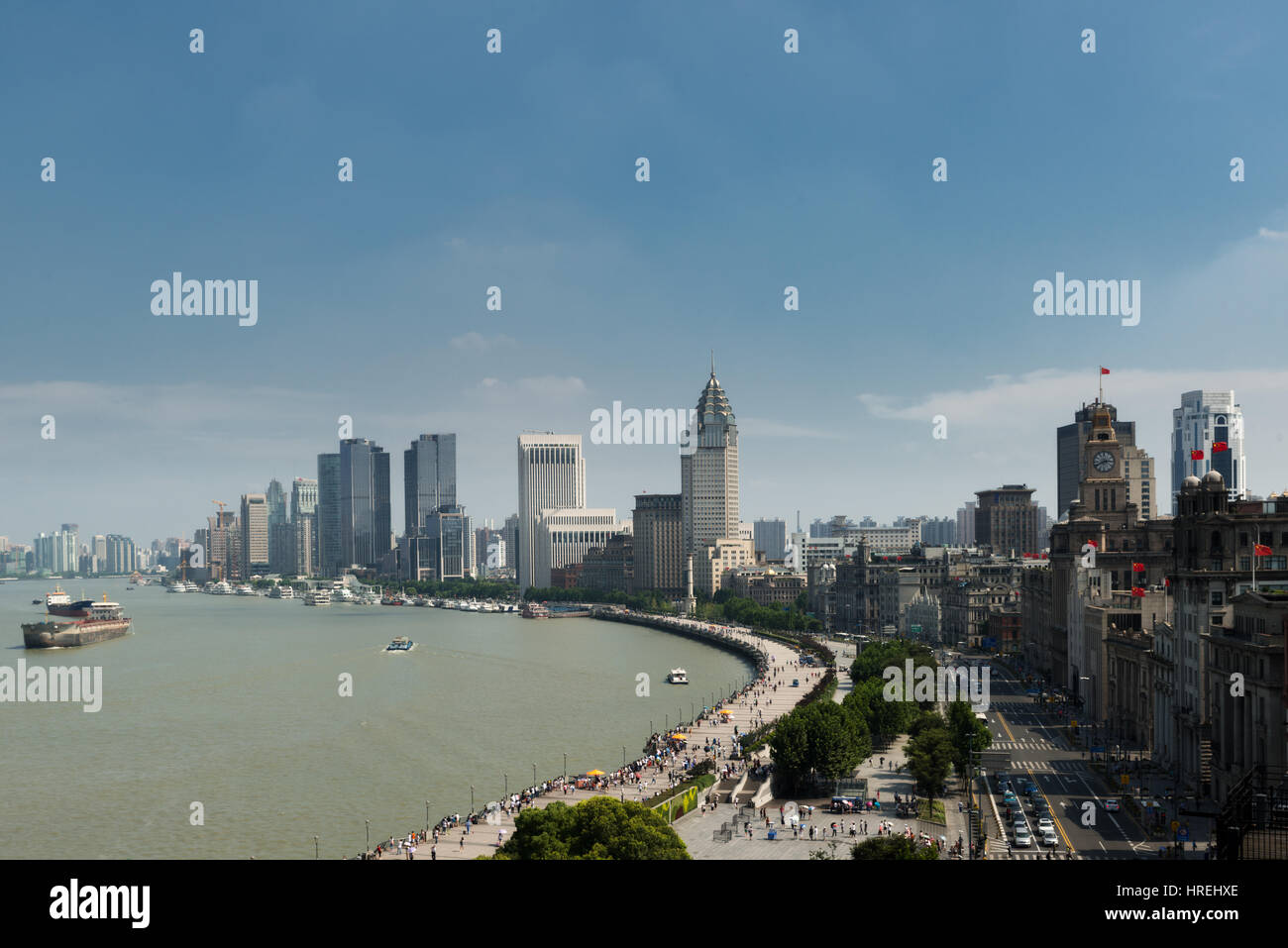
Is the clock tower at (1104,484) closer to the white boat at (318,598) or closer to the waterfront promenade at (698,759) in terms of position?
the waterfront promenade at (698,759)

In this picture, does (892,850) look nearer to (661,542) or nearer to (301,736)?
(301,736)

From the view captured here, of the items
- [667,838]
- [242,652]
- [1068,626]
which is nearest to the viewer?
[667,838]

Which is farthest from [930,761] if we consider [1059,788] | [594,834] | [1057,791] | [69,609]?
[69,609]

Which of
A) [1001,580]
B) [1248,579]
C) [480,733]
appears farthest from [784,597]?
[1248,579]

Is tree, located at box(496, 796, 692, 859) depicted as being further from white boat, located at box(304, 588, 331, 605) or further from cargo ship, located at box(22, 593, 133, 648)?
white boat, located at box(304, 588, 331, 605)
